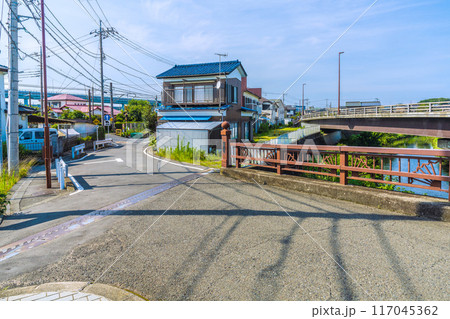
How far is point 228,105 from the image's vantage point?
83.5 feet

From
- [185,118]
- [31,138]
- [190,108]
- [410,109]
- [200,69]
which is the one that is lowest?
[31,138]

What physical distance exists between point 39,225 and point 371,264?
21.4 ft

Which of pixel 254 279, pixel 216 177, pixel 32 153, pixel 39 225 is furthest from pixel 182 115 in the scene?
pixel 254 279

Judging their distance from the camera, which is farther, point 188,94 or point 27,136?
point 188,94

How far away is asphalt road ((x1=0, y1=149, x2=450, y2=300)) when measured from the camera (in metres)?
3.70

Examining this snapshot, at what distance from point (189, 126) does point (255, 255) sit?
19474 millimetres

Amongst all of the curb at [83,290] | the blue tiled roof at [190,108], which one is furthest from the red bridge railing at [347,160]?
the blue tiled roof at [190,108]

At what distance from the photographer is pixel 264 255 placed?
4.62m

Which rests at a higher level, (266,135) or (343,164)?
(266,135)

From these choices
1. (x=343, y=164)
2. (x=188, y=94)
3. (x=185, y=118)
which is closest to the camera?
(x=343, y=164)

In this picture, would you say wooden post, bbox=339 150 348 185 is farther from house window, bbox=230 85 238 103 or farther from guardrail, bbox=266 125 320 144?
house window, bbox=230 85 238 103

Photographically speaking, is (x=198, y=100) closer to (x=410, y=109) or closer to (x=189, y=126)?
(x=189, y=126)

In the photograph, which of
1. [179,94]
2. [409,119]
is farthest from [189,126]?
[409,119]

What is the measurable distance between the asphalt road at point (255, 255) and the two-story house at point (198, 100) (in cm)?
1686
